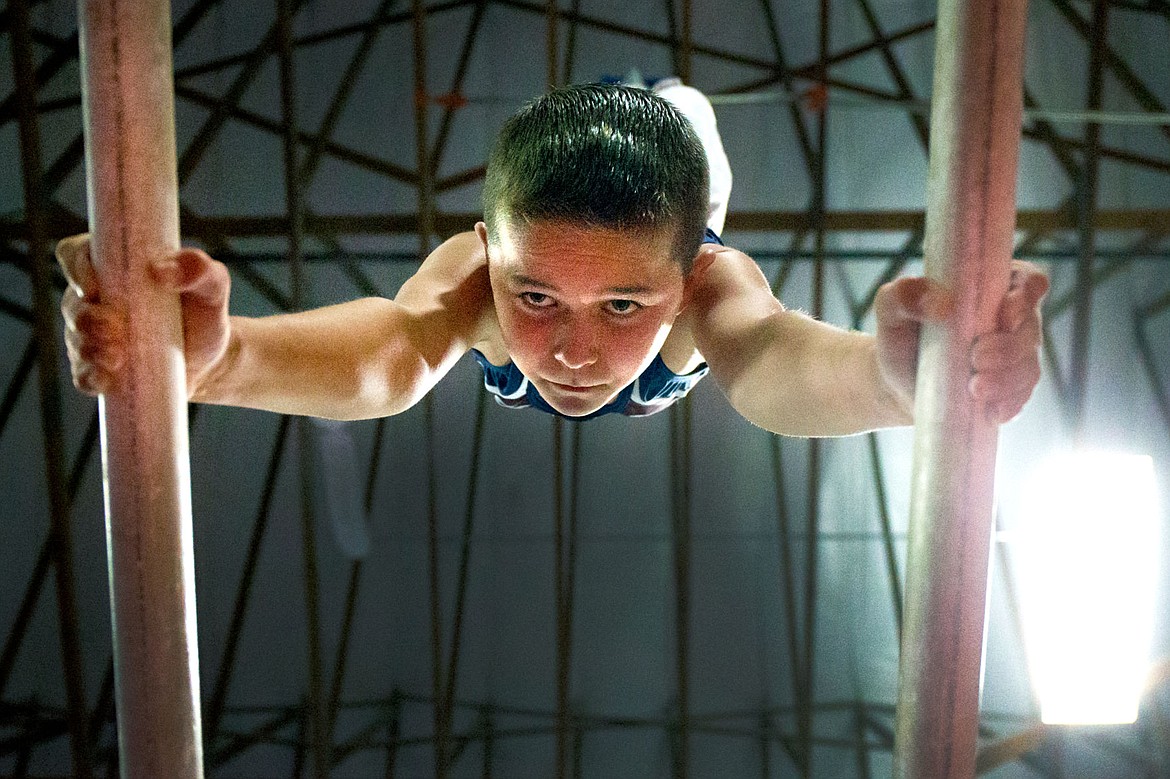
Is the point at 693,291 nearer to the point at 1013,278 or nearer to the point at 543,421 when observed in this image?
the point at 1013,278

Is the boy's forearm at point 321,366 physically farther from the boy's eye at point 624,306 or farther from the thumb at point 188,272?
the boy's eye at point 624,306

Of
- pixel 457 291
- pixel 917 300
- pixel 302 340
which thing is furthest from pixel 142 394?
pixel 457 291

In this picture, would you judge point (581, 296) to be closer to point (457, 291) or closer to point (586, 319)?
point (586, 319)

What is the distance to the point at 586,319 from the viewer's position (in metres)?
1.92

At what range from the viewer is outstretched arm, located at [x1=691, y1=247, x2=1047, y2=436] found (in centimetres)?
139

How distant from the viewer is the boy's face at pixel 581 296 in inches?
74.0

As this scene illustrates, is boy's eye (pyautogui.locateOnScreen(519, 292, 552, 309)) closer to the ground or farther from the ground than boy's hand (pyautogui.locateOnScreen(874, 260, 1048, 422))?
farther from the ground

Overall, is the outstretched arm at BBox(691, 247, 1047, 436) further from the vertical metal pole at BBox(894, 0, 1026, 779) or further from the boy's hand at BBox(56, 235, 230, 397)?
the boy's hand at BBox(56, 235, 230, 397)

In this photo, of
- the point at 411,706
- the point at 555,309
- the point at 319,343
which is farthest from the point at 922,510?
the point at 411,706

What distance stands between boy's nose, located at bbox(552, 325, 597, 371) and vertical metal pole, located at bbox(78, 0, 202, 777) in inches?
26.9

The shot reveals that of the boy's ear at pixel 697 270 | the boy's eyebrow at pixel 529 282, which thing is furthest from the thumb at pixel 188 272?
the boy's ear at pixel 697 270

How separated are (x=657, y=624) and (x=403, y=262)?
3375 millimetres

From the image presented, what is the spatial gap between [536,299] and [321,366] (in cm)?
40

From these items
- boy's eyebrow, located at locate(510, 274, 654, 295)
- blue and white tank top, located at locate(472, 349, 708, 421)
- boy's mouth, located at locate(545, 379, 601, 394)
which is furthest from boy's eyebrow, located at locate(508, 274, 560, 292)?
blue and white tank top, located at locate(472, 349, 708, 421)
